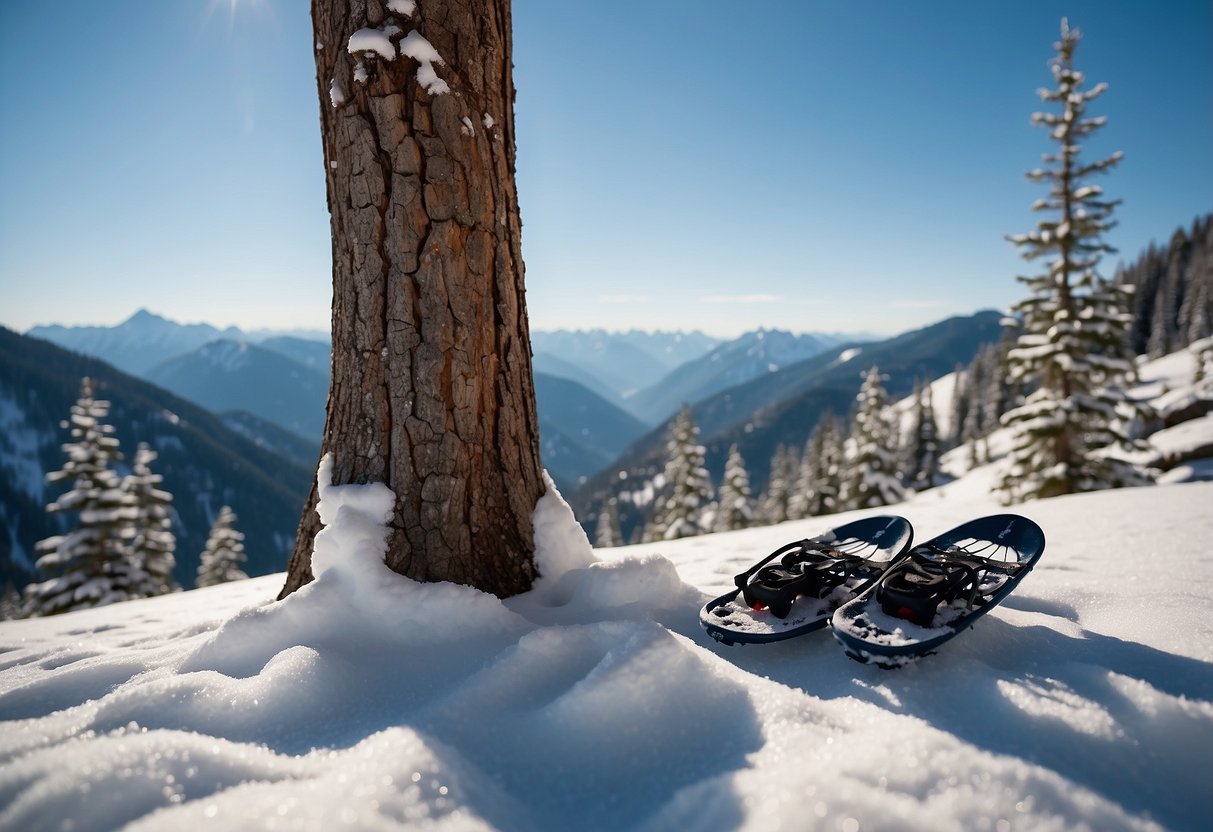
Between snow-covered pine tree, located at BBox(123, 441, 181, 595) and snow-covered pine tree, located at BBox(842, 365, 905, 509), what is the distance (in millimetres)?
25477

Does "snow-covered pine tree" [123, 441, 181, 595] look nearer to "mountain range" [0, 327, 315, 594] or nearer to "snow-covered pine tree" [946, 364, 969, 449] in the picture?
"snow-covered pine tree" [946, 364, 969, 449]

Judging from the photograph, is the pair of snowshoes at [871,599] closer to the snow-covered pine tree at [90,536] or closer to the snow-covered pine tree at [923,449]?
the snow-covered pine tree at [90,536]

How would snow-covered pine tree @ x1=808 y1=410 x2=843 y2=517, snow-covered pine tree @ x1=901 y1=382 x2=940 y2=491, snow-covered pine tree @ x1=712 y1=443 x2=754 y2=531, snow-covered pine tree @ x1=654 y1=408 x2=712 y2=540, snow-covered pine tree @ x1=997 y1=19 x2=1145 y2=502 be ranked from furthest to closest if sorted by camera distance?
snow-covered pine tree @ x1=901 y1=382 x2=940 y2=491
snow-covered pine tree @ x1=808 y1=410 x2=843 y2=517
snow-covered pine tree @ x1=712 y1=443 x2=754 y2=531
snow-covered pine tree @ x1=654 y1=408 x2=712 y2=540
snow-covered pine tree @ x1=997 y1=19 x2=1145 y2=502

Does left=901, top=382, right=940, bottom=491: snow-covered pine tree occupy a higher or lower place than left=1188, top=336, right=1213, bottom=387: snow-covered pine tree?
lower

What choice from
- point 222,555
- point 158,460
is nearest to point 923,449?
point 222,555

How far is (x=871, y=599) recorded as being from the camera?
215cm

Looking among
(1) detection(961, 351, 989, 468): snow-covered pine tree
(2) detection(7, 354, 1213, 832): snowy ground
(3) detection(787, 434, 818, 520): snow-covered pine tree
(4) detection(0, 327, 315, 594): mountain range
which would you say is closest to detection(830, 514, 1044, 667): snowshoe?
(2) detection(7, 354, 1213, 832): snowy ground

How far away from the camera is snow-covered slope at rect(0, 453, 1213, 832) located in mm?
1198

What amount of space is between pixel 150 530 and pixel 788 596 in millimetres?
22868

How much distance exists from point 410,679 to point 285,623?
637mm

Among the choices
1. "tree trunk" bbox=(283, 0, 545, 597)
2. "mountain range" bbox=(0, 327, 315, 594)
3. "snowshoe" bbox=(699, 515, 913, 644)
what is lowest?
"mountain range" bbox=(0, 327, 315, 594)

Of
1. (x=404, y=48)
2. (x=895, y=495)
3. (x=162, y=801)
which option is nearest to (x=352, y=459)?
(x=162, y=801)

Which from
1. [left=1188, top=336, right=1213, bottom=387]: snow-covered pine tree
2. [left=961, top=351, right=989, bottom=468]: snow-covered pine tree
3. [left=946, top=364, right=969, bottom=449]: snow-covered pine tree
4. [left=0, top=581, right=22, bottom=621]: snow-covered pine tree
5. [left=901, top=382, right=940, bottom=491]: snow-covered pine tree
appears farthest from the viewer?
[left=946, top=364, right=969, bottom=449]: snow-covered pine tree

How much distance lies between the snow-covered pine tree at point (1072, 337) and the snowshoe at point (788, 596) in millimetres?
12985
